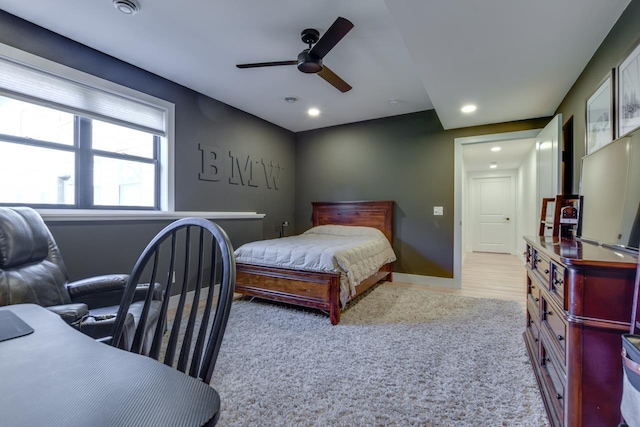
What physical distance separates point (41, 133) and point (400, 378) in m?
3.32

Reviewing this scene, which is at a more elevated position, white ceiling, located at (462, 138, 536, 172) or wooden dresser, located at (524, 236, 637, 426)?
white ceiling, located at (462, 138, 536, 172)

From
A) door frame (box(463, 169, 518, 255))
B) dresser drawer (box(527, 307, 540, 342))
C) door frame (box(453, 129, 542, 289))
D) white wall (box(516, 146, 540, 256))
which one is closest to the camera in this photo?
dresser drawer (box(527, 307, 540, 342))

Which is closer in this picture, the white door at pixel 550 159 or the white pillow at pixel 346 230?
the white door at pixel 550 159

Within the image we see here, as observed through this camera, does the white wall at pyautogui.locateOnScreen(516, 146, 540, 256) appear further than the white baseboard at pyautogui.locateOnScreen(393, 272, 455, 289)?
Yes

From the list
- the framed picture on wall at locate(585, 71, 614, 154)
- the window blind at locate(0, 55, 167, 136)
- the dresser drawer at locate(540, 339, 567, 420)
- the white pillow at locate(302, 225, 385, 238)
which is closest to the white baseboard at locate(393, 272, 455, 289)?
the white pillow at locate(302, 225, 385, 238)

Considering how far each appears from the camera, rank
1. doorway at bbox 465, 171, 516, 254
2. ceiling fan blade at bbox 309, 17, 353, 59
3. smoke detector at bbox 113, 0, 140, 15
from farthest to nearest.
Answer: doorway at bbox 465, 171, 516, 254 → smoke detector at bbox 113, 0, 140, 15 → ceiling fan blade at bbox 309, 17, 353, 59

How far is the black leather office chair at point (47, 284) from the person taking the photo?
1510 millimetres

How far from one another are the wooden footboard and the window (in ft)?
3.92

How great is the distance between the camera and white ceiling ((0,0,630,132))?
184 centimetres

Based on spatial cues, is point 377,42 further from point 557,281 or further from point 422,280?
point 422,280

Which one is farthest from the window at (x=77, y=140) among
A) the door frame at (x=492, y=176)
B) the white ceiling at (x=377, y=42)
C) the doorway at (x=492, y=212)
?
the doorway at (x=492, y=212)

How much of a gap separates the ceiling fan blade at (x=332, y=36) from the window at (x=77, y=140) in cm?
191

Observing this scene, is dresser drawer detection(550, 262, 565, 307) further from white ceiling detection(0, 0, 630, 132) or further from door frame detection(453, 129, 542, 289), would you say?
door frame detection(453, 129, 542, 289)

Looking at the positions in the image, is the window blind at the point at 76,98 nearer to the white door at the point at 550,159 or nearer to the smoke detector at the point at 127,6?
the smoke detector at the point at 127,6
